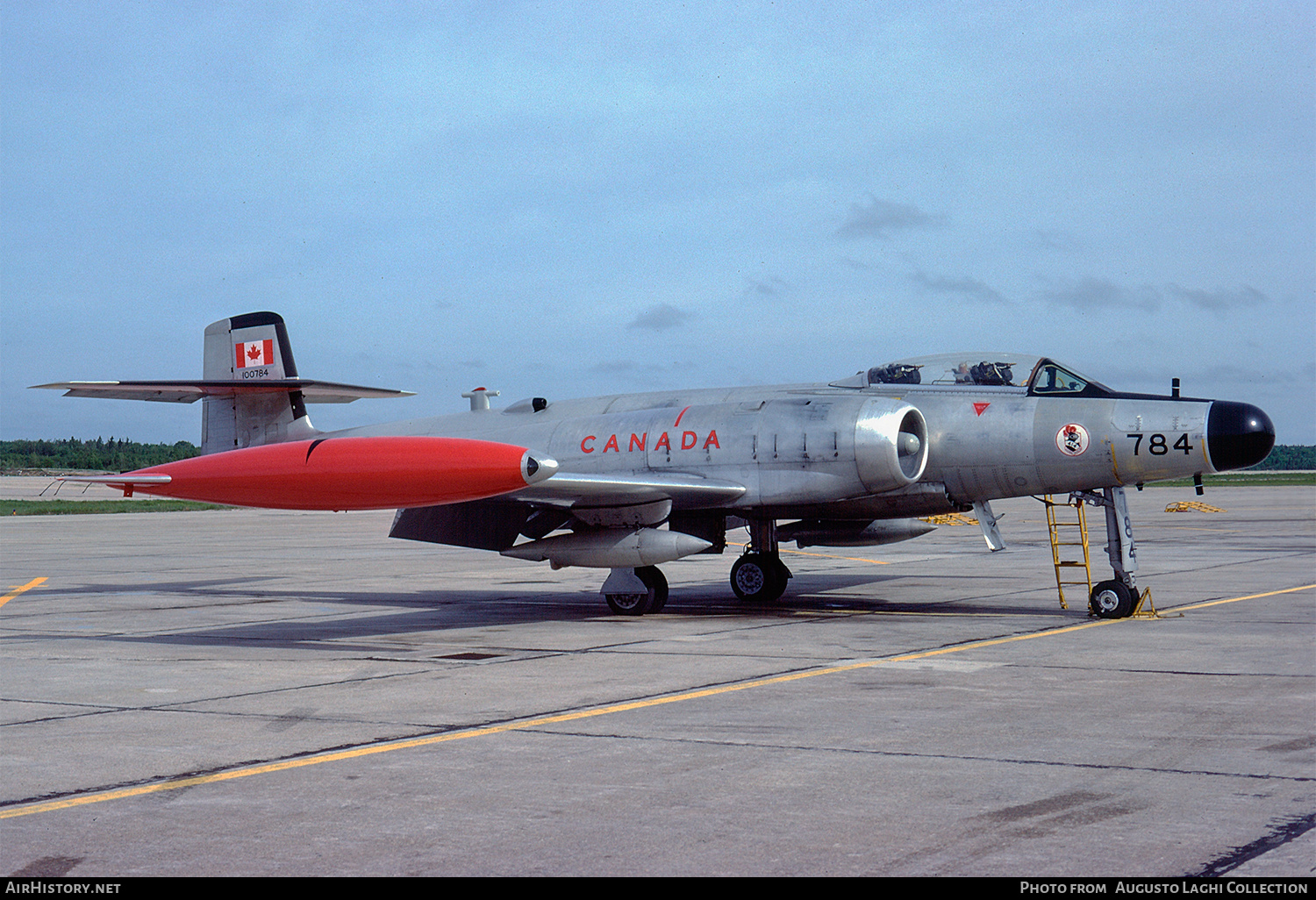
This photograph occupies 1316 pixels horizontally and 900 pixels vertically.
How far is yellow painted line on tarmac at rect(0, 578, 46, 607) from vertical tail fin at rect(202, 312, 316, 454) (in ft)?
11.7

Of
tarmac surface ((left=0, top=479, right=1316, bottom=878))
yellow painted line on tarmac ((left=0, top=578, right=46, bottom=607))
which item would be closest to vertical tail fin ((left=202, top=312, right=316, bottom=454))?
tarmac surface ((left=0, top=479, right=1316, bottom=878))

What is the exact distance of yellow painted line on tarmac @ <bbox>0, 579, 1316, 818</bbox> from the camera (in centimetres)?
600

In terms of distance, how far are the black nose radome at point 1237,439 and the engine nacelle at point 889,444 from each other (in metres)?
3.10

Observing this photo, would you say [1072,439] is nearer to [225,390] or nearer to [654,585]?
[654,585]

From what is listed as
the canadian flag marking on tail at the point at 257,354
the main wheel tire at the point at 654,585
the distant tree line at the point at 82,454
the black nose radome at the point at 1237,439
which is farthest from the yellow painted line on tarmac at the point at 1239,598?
the distant tree line at the point at 82,454

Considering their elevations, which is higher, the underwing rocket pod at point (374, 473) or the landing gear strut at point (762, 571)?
the underwing rocket pod at point (374, 473)

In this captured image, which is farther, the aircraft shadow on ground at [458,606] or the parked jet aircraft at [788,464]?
the aircraft shadow on ground at [458,606]

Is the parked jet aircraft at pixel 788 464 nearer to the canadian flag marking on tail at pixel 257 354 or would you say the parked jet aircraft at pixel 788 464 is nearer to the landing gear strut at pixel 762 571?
the landing gear strut at pixel 762 571

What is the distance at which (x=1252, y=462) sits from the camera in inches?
527

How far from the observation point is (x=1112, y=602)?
14.0m

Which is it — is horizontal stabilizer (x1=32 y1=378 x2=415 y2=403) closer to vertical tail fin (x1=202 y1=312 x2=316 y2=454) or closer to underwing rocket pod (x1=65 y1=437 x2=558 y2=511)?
vertical tail fin (x1=202 y1=312 x2=316 y2=454)

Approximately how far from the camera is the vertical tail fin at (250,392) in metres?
18.7
